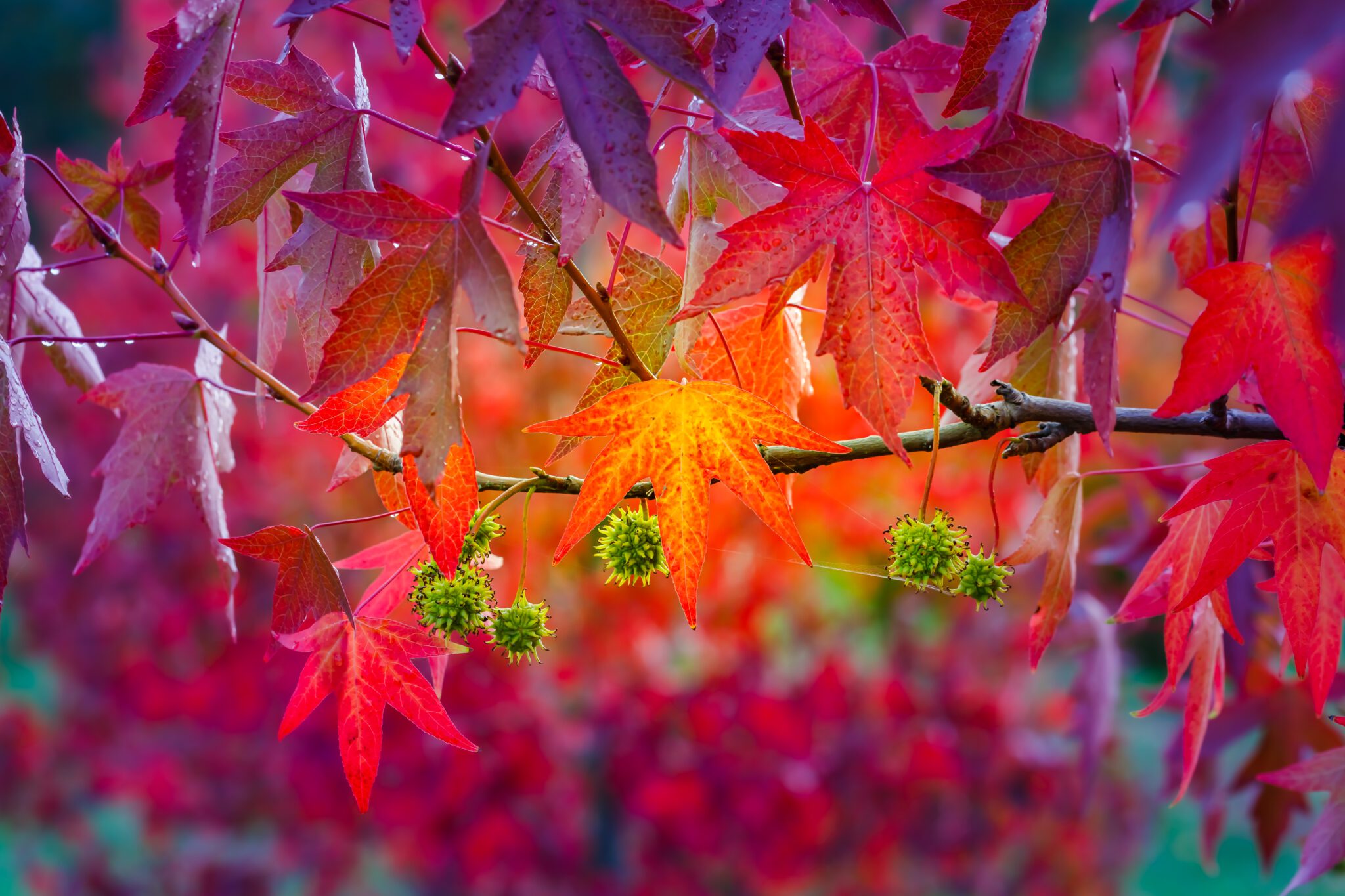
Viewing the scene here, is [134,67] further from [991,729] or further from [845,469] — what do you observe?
[991,729]

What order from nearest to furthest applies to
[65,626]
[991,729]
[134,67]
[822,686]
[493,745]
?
1. [493,745]
2. [822,686]
3. [991,729]
4. [65,626]
5. [134,67]

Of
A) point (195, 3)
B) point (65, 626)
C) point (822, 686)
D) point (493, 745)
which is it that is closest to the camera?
point (195, 3)

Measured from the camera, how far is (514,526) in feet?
7.55

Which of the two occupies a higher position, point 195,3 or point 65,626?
point 195,3

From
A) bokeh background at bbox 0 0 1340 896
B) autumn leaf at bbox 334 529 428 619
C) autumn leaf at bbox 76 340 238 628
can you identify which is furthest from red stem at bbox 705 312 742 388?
bokeh background at bbox 0 0 1340 896

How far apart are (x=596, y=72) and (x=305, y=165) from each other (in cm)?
25

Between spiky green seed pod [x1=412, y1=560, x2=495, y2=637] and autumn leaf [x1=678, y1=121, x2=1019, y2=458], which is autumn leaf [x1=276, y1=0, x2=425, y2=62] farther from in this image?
spiky green seed pod [x1=412, y1=560, x2=495, y2=637]

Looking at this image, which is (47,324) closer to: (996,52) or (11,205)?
(11,205)

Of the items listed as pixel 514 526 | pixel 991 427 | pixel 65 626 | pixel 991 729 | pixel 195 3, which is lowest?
pixel 65 626

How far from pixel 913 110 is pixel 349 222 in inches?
14.6

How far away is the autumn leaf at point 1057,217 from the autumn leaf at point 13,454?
0.57 metres

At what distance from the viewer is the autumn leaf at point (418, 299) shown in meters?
0.44

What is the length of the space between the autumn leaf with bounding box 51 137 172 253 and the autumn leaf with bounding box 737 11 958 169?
1.50 ft

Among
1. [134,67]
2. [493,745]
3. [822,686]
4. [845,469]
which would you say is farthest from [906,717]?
[134,67]
